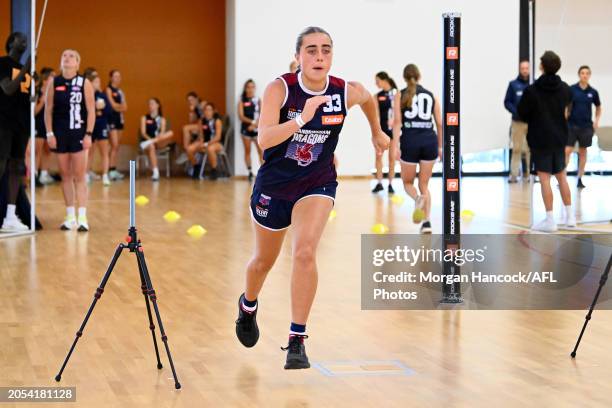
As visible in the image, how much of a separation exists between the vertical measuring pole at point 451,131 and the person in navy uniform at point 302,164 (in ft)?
5.54

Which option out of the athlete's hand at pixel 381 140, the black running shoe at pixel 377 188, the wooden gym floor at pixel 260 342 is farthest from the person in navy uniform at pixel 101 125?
the athlete's hand at pixel 381 140

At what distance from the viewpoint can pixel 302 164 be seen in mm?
5648

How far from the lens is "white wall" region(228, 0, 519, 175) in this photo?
21.8m

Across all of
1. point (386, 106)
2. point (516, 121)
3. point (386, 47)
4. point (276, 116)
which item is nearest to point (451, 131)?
point (276, 116)

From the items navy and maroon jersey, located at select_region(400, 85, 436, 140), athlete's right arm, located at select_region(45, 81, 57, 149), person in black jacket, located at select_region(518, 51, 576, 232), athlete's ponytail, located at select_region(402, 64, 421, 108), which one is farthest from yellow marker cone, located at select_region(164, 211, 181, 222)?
person in black jacket, located at select_region(518, 51, 576, 232)

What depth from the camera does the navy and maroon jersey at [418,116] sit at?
1194 centimetres

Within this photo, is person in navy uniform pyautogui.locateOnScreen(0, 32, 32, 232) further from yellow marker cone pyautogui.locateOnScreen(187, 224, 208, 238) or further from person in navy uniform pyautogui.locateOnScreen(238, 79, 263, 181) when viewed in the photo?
person in navy uniform pyautogui.locateOnScreen(238, 79, 263, 181)

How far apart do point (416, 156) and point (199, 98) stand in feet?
39.4

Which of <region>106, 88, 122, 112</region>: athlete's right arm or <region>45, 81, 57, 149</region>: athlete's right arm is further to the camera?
<region>106, 88, 122, 112</region>: athlete's right arm

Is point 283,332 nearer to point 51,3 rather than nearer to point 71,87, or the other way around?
point 71,87

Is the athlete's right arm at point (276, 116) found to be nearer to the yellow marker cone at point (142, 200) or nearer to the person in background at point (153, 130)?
the yellow marker cone at point (142, 200)

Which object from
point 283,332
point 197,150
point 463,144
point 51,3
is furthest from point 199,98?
point 283,332

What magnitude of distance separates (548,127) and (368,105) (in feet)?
21.1

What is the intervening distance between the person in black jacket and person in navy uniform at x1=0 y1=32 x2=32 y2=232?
18.2 feet
